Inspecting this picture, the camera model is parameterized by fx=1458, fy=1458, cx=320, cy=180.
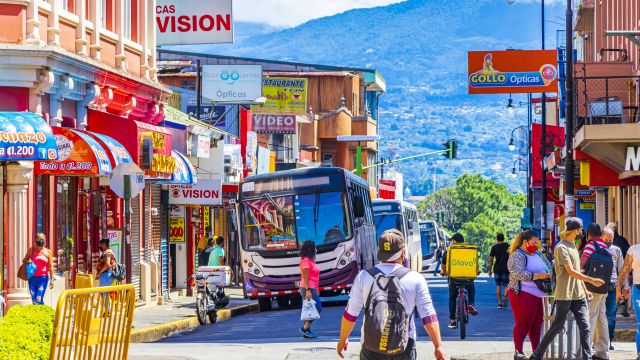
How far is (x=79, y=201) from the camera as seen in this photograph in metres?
31.7

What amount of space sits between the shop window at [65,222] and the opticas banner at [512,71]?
1634 centimetres

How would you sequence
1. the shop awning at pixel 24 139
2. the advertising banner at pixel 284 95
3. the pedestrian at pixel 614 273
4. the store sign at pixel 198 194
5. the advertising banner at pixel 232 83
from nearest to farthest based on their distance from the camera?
the pedestrian at pixel 614 273 < the shop awning at pixel 24 139 < the store sign at pixel 198 194 < the advertising banner at pixel 232 83 < the advertising banner at pixel 284 95

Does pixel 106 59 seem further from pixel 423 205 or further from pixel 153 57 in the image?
pixel 423 205

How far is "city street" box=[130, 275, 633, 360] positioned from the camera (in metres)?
21.2

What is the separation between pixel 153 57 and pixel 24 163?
11582 millimetres

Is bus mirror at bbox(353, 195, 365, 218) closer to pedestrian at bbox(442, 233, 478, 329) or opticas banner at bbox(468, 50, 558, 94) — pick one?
opticas banner at bbox(468, 50, 558, 94)

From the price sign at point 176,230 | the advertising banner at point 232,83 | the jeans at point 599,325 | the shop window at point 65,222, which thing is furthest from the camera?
the advertising banner at point 232,83

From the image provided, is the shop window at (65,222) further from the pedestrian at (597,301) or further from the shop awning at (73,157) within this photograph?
the pedestrian at (597,301)

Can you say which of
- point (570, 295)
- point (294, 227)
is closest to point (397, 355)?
point (570, 295)

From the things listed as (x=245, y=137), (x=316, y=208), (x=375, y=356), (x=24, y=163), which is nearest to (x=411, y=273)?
(x=375, y=356)

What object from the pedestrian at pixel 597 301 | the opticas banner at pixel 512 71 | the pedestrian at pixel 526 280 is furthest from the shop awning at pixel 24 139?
the opticas banner at pixel 512 71

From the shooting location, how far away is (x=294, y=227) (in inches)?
1414

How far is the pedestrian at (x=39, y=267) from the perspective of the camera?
25953 mm

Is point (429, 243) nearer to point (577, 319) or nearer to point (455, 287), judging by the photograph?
point (455, 287)
